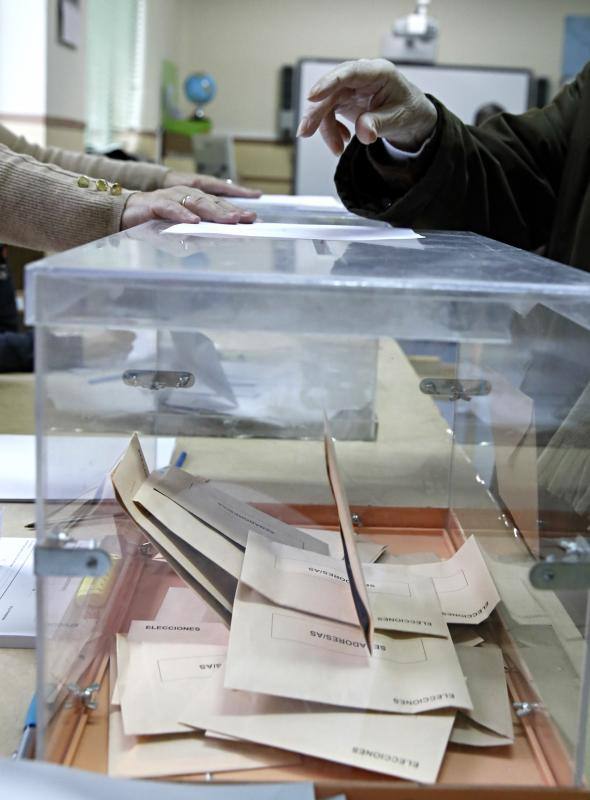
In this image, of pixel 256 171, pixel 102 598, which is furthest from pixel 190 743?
pixel 256 171

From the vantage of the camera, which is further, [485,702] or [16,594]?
[16,594]

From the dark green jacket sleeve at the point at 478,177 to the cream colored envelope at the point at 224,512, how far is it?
0.42 m

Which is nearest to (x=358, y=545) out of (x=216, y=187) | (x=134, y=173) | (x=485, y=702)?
(x=485, y=702)

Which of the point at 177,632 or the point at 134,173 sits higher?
the point at 134,173

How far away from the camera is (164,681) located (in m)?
0.57

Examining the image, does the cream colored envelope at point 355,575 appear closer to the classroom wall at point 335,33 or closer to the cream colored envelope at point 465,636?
the cream colored envelope at point 465,636

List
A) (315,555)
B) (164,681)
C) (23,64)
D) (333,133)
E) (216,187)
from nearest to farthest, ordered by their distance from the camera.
→ 1. (164,681)
2. (315,555)
3. (333,133)
4. (216,187)
5. (23,64)

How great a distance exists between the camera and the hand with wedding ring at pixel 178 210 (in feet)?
2.71

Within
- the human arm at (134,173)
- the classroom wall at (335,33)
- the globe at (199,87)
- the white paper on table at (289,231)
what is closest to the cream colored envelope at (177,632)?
the white paper on table at (289,231)

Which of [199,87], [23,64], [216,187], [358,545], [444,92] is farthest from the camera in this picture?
[444,92]

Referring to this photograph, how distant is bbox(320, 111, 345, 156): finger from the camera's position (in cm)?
104

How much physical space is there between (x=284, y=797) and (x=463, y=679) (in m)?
0.16

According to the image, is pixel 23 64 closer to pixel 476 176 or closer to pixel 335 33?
pixel 476 176

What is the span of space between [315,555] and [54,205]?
41cm
